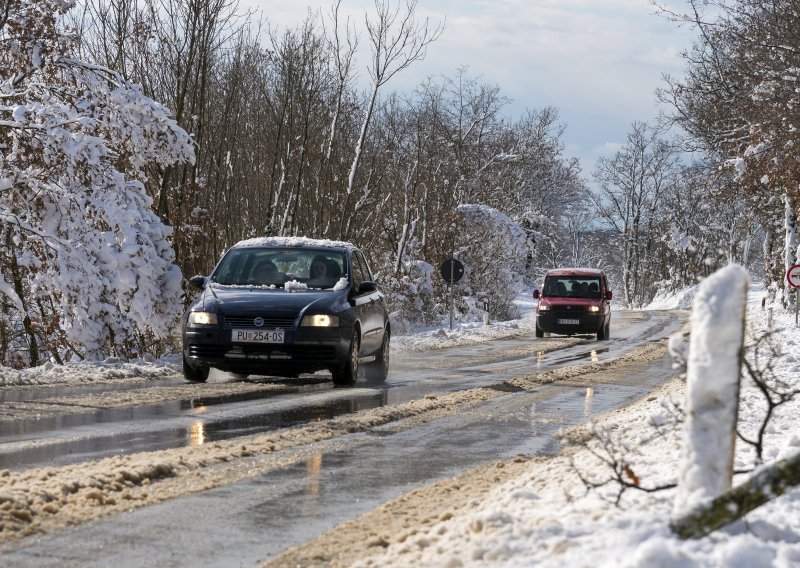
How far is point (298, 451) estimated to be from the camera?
7.89m

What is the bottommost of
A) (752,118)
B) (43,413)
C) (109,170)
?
(43,413)

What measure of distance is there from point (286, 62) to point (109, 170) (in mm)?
12821

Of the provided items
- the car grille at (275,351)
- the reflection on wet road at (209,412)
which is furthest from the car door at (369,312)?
the car grille at (275,351)

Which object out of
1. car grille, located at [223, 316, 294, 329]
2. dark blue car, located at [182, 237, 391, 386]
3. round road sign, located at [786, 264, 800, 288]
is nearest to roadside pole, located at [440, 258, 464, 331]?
round road sign, located at [786, 264, 800, 288]

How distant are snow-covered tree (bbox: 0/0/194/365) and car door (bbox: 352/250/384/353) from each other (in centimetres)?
456

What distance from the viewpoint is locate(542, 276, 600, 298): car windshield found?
108 ft

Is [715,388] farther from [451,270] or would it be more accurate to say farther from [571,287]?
[451,270]

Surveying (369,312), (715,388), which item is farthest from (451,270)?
(715,388)

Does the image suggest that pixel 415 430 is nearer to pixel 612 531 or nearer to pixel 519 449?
pixel 519 449

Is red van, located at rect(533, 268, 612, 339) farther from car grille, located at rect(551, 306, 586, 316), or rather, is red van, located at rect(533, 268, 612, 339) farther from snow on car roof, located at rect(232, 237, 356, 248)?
snow on car roof, located at rect(232, 237, 356, 248)

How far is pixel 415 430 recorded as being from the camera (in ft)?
31.1

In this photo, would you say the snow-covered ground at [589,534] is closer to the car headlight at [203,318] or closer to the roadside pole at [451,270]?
the car headlight at [203,318]

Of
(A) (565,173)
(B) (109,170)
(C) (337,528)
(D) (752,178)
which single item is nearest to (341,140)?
(D) (752,178)

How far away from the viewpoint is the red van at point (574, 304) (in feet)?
105
